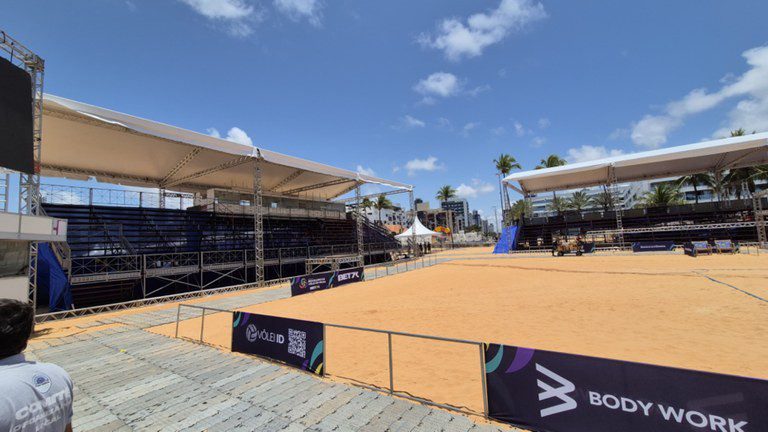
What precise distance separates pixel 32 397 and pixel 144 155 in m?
24.8

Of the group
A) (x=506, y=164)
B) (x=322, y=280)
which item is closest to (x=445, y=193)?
(x=506, y=164)

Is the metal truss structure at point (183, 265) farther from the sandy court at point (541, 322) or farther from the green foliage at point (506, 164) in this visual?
the green foliage at point (506, 164)

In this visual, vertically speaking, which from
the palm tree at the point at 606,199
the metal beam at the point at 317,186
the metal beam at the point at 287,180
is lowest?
the palm tree at the point at 606,199

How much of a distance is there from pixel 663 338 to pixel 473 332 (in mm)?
4605

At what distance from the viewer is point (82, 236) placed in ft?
62.9

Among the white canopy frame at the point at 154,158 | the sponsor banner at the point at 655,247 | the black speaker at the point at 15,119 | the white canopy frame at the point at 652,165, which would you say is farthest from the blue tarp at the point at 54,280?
the sponsor banner at the point at 655,247

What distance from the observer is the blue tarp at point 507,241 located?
44.4 metres

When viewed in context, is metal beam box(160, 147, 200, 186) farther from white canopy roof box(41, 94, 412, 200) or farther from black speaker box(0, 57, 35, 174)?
black speaker box(0, 57, 35, 174)

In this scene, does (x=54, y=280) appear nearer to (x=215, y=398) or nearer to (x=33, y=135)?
(x=33, y=135)

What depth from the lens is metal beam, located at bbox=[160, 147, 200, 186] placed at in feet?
Result: 68.4

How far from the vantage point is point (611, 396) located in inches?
149

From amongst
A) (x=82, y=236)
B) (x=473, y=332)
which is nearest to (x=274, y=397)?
(x=473, y=332)

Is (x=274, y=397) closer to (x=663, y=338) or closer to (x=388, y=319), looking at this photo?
(x=388, y=319)

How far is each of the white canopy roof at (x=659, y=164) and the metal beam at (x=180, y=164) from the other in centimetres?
3568
